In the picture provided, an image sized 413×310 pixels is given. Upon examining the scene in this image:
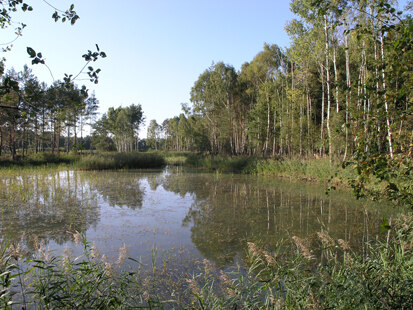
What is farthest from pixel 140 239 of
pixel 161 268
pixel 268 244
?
pixel 268 244

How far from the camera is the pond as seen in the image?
5.18 meters

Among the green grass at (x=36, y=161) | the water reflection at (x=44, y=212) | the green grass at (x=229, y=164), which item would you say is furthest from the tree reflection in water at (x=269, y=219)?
the green grass at (x=36, y=161)

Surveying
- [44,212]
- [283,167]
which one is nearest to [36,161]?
A: [44,212]

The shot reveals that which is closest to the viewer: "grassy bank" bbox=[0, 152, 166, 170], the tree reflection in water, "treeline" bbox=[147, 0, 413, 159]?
"treeline" bbox=[147, 0, 413, 159]

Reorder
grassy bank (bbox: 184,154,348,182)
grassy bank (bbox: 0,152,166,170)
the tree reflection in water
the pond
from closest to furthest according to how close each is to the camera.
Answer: the pond < the tree reflection in water < grassy bank (bbox: 184,154,348,182) < grassy bank (bbox: 0,152,166,170)

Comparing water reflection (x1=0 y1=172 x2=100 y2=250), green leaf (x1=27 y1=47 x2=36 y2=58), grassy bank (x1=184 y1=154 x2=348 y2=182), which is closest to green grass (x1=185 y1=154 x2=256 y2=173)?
grassy bank (x1=184 y1=154 x2=348 y2=182)

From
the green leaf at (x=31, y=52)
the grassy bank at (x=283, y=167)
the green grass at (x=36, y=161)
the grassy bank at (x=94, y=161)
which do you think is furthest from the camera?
the green grass at (x=36, y=161)

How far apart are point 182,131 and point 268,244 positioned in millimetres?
44243

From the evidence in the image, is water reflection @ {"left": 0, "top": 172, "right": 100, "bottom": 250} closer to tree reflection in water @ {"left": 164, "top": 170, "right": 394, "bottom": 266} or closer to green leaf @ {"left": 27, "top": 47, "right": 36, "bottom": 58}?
tree reflection in water @ {"left": 164, "top": 170, "right": 394, "bottom": 266}

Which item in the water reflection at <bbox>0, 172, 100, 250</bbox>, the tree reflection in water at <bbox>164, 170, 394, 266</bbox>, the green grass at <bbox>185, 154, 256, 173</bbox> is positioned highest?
the green grass at <bbox>185, 154, 256, 173</bbox>

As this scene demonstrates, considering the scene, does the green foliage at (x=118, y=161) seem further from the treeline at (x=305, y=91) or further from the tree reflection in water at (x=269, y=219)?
the tree reflection in water at (x=269, y=219)

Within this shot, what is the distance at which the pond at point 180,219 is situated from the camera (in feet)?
17.0

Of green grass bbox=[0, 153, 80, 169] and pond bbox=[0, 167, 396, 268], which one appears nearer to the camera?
pond bbox=[0, 167, 396, 268]

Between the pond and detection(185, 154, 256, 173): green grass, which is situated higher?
detection(185, 154, 256, 173): green grass
